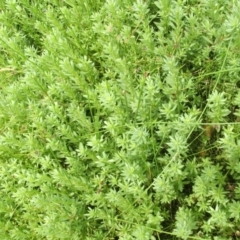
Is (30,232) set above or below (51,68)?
below

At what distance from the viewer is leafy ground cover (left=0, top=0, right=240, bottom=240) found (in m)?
2.28

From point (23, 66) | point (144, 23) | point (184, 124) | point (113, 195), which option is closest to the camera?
point (184, 124)

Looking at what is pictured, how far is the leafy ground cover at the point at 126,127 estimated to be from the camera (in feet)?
7.49

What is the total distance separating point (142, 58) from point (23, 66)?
79cm

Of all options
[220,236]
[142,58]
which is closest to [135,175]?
[220,236]

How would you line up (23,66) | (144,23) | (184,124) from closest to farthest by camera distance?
(184,124)
(144,23)
(23,66)

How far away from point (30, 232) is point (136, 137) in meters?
0.94

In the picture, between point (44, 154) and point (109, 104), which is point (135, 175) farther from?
point (44, 154)

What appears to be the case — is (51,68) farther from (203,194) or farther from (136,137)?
(203,194)

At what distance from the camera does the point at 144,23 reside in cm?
258

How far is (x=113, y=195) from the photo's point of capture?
2355 millimetres

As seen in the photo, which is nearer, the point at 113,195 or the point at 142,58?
the point at 113,195

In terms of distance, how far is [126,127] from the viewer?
246cm

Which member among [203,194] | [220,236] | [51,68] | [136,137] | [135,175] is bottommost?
[220,236]
